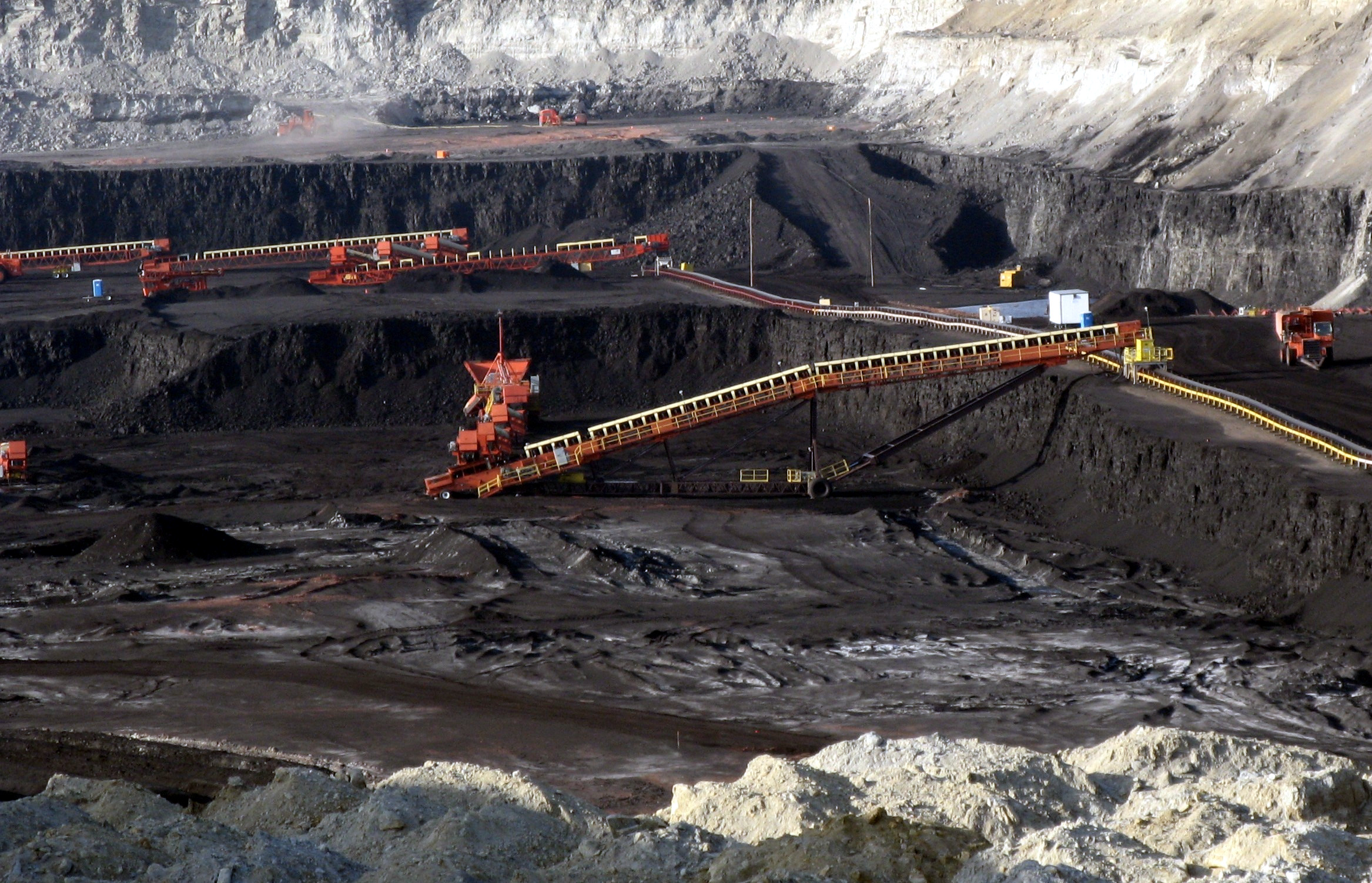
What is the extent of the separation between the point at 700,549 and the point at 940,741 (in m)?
17.9

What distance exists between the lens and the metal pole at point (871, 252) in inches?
2403

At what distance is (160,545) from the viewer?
112ft

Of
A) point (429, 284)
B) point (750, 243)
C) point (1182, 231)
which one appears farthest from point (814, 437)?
point (750, 243)

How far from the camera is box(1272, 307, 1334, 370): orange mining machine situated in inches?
1596

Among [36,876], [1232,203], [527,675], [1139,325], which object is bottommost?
[527,675]

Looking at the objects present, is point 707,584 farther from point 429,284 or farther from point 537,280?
point 429,284

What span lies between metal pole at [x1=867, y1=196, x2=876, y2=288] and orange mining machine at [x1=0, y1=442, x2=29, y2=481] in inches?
1226

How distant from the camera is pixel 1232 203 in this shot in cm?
5344

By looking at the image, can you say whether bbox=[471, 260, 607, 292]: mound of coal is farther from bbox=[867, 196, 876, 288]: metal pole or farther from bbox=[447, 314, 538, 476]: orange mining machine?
bbox=[447, 314, 538, 476]: orange mining machine

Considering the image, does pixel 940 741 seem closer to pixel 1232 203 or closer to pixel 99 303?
pixel 1232 203

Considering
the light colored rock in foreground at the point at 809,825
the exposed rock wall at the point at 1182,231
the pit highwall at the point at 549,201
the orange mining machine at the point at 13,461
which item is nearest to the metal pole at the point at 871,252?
the pit highwall at the point at 549,201

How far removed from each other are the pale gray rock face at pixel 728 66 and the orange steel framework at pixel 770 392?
19.6 meters

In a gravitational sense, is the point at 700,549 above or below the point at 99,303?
below

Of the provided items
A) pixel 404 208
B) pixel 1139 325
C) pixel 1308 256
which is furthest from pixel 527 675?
pixel 404 208
